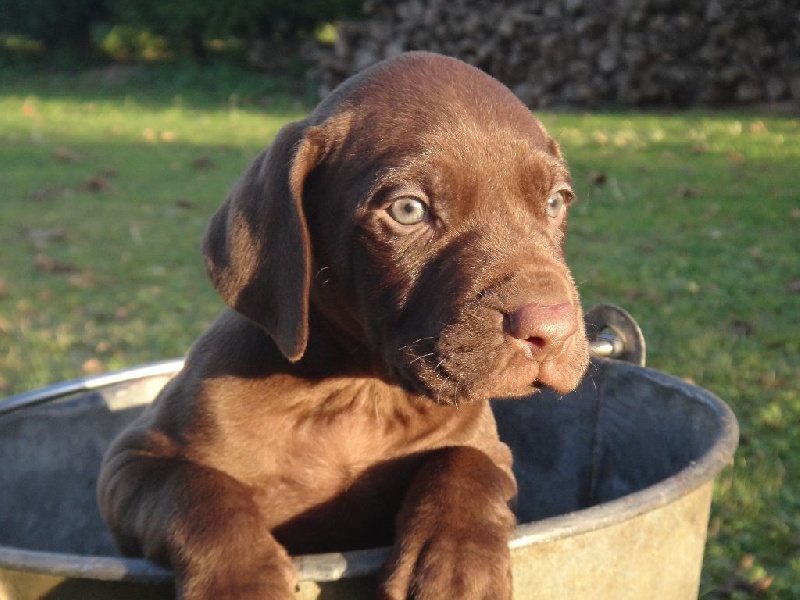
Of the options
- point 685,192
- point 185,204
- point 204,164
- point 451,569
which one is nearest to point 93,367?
point 451,569

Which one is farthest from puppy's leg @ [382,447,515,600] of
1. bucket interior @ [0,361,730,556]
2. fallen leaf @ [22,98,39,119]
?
fallen leaf @ [22,98,39,119]

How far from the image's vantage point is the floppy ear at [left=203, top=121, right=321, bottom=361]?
266 cm

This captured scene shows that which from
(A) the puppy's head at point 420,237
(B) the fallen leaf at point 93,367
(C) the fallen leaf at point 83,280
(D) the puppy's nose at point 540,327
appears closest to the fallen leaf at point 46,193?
(C) the fallen leaf at point 83,280

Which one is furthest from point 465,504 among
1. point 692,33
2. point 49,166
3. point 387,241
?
point 692,33

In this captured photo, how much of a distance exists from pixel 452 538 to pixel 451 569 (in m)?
0.09

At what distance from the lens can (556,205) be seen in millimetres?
2934

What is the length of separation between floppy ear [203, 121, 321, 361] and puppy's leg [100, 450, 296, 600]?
15.8 inches

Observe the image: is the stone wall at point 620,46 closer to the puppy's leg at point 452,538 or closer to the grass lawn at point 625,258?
the grass lawn at point 625,258

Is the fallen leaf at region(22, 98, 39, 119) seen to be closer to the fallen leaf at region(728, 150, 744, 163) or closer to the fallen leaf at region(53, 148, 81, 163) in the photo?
the fallen leaf at region(53, 148, 81, 163)

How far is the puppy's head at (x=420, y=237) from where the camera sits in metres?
2.46

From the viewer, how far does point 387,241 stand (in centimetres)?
270

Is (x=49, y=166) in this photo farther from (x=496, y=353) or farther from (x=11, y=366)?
(x=496, y=353)

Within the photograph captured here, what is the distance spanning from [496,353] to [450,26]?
→ 15.8 metres

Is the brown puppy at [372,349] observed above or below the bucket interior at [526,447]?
above
